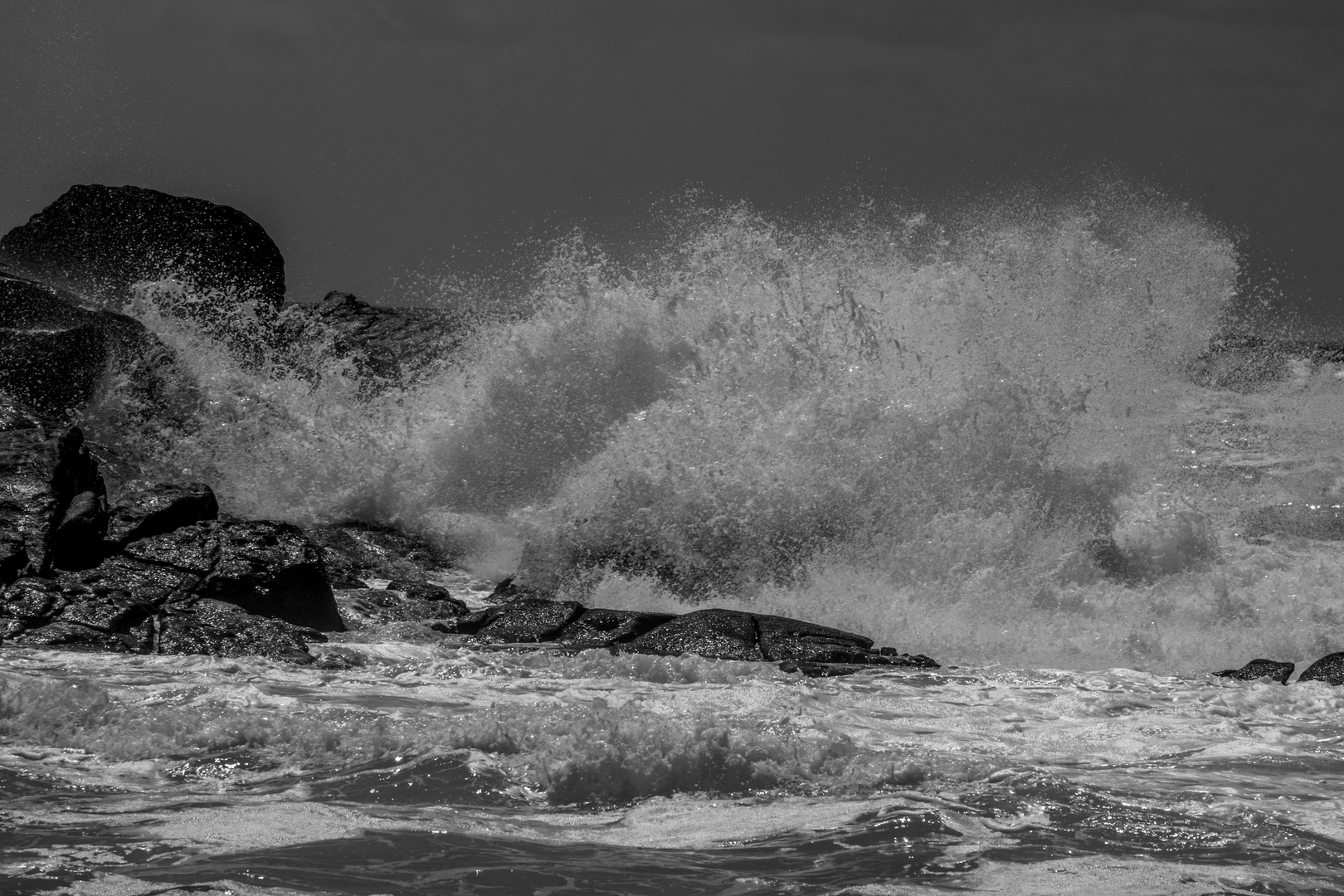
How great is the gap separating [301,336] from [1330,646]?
10.6m

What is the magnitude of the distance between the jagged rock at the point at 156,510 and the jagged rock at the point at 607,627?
2.29 metres

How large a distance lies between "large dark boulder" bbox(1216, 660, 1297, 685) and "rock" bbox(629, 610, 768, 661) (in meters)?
2.43

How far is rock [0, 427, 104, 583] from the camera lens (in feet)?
23.5

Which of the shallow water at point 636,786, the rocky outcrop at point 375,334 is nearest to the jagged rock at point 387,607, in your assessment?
the shallow water at point 636,786

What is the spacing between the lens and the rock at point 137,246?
15.4 meters

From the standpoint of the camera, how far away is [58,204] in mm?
16484

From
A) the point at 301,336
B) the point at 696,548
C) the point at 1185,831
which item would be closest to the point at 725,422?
the point at 696,548

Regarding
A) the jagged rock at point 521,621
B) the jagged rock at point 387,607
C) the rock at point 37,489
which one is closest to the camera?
the rock at point 37,489

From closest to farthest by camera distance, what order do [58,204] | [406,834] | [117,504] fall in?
[406,834] < [117,504] < [58,204]

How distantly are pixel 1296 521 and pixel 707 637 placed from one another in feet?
19.9

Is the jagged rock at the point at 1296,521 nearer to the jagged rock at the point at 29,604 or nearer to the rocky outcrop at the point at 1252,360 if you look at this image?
the rocky outcrop at the point at 1252,360

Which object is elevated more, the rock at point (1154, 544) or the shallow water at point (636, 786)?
the rock at point (1154, 544)

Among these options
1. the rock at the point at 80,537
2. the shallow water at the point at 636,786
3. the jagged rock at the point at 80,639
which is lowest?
the shallow water at the point at 636,786

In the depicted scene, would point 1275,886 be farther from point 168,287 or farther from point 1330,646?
point 168,287
